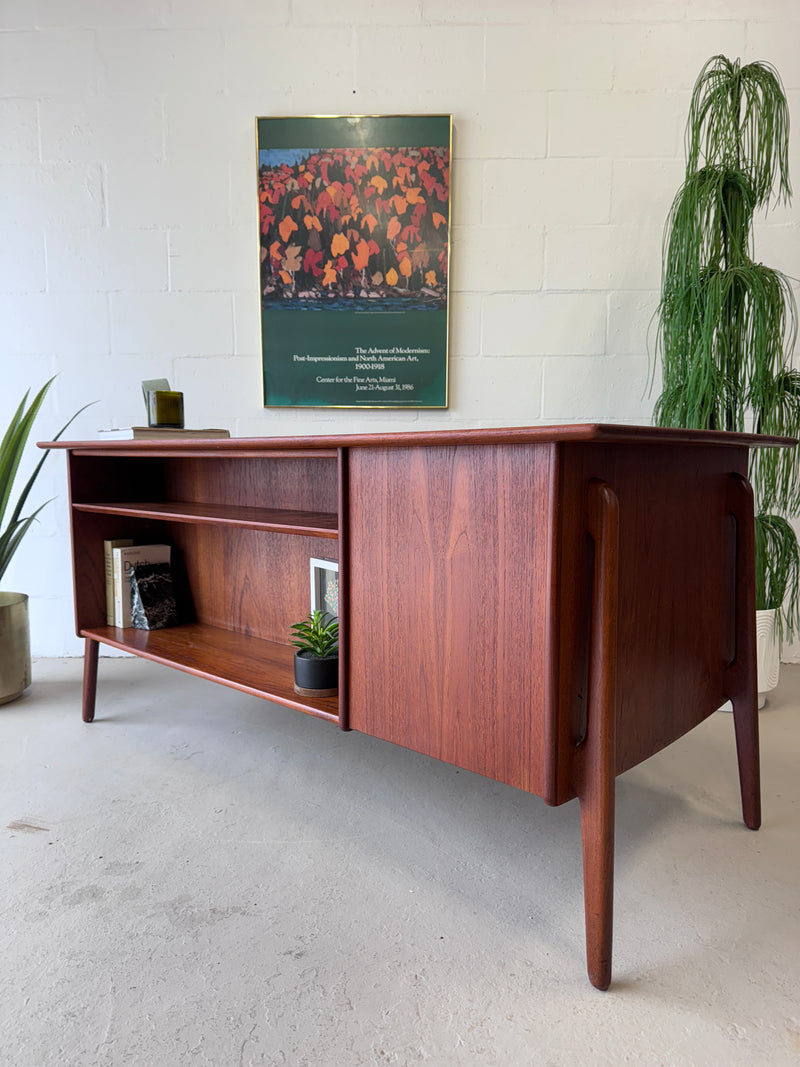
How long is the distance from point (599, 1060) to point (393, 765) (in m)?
0.95

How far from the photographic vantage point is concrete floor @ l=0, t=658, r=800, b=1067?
1.00 meters

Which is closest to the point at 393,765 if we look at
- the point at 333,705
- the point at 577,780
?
the point at 333,705

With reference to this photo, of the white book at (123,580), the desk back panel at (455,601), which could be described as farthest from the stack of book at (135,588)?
the desk back panel at (455,601)

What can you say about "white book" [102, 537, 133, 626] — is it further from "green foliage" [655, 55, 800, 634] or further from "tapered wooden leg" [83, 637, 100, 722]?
"green foliage" [655, 55, 800, 634]

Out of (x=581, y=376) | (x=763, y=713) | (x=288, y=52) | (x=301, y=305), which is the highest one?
(x=288, y=52)

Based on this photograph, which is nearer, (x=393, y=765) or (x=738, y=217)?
(x=393, y=765)

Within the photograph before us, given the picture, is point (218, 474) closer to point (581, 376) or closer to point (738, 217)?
point (581, 376)

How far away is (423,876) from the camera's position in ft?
4.51

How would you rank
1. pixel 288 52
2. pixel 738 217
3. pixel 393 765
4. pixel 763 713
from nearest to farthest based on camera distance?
pixel 393 765, pixel 738 217, pixel 763 713, pixel 288 52

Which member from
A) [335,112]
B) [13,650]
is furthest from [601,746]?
[335,112]

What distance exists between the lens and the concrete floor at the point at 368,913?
3.28 feet

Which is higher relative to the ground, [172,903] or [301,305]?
A: [301,305]

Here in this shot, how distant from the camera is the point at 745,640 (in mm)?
1455

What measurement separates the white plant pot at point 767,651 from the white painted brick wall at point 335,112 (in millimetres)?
821
